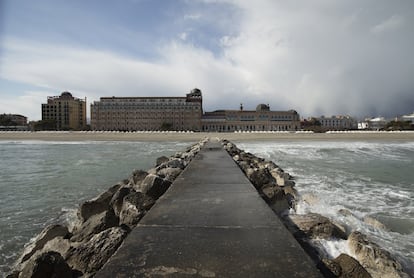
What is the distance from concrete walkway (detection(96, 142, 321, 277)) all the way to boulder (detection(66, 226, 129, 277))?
391 mm

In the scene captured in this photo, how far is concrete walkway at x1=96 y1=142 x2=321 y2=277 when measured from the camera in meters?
2.28

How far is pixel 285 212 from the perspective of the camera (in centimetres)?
592

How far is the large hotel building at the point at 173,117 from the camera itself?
115m

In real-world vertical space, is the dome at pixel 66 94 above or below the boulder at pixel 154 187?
above

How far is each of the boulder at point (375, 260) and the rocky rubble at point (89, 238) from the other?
3126 millimetres

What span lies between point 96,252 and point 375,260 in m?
3.47

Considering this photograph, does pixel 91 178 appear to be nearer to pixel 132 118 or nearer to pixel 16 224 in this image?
pixel 16 224

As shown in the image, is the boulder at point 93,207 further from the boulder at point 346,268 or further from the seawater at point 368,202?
the boulder at point 346,268

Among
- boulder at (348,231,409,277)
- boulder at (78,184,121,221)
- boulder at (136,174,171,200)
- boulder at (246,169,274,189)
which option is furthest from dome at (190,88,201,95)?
boulder at (348,231,409,277)

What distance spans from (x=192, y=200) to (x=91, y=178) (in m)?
9.25

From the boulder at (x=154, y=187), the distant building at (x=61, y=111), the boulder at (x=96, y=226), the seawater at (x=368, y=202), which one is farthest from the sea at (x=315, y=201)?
the distant building at (x=61, y=111)

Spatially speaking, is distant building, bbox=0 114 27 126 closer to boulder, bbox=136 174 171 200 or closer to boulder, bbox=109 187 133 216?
boulder, bbox=109 187 133 216

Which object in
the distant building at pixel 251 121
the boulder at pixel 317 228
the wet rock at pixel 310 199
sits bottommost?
the wet rock at pixel 310 199

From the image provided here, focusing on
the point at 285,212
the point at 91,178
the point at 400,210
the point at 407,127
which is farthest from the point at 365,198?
the point at 407,127
